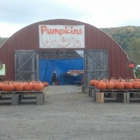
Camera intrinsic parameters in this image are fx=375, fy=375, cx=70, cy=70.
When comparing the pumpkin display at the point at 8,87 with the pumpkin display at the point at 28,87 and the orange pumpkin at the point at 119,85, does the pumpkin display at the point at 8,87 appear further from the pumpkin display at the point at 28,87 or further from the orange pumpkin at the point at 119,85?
the orange pumpkin at the point at 119,85

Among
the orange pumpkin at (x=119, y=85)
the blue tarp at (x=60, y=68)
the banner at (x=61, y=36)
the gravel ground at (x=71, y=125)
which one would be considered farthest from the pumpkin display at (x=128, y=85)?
the blue tarp at (x=60, y=68)

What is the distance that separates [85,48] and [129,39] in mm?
47696

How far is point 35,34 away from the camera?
24.8 metres

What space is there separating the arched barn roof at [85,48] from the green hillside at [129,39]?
28.2 m

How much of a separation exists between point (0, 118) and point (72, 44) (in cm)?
1376

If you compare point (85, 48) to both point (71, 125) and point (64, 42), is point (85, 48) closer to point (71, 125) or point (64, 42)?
point (64, 42)

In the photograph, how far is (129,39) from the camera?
71.6 meters

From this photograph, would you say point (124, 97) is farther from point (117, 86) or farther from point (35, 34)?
point (35, 34)

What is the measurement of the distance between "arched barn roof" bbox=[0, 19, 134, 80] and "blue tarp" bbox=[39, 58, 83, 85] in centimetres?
1507

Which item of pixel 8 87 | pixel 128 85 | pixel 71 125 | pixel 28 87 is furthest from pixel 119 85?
pixel 71 125

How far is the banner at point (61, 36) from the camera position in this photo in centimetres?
2483

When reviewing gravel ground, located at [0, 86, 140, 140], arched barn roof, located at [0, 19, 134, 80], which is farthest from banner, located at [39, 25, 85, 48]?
gravel ground, located at [0, 86, 140, 140]

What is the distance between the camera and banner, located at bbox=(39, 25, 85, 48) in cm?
2483

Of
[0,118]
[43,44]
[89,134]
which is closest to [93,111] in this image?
[0,118]
